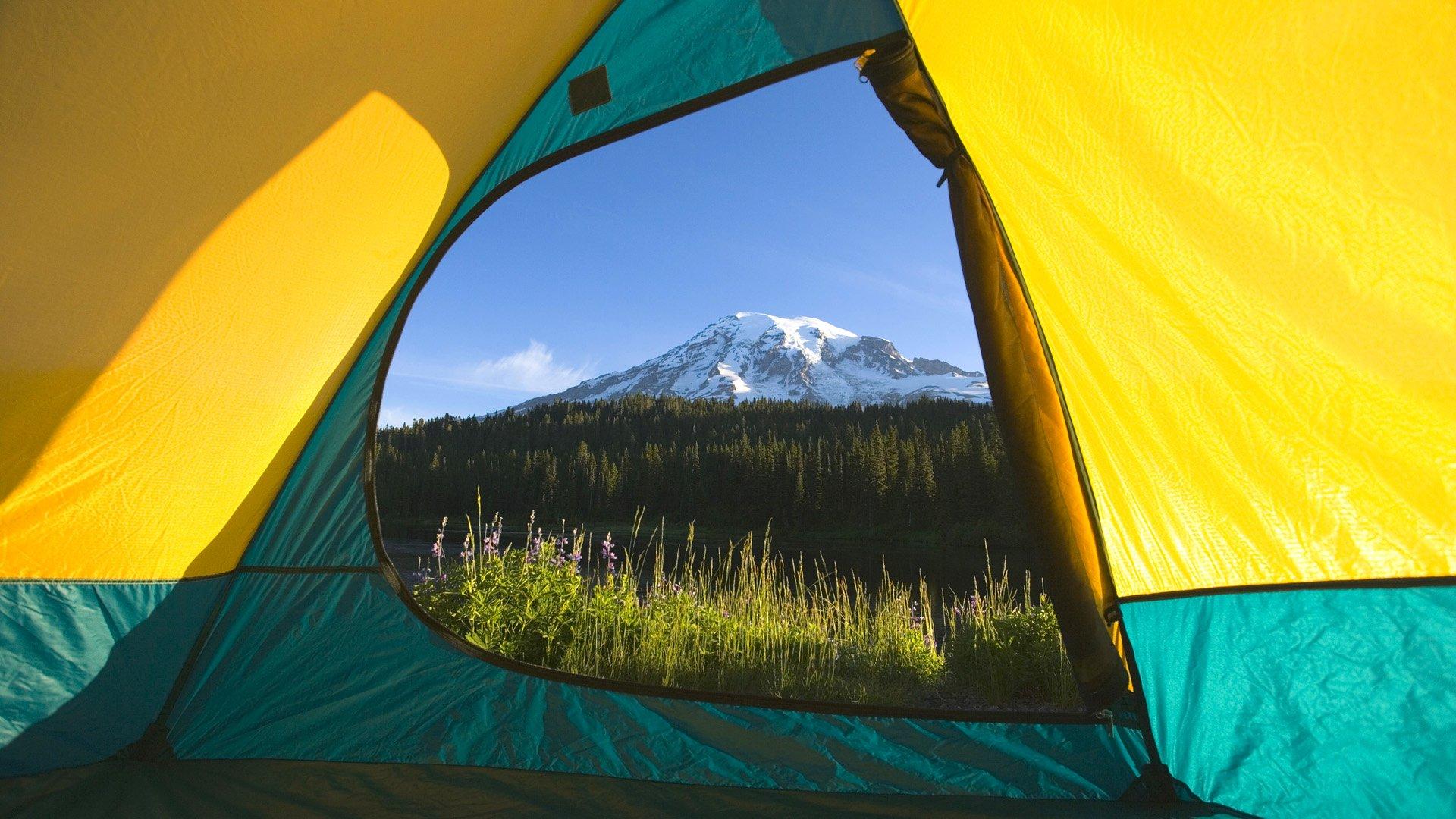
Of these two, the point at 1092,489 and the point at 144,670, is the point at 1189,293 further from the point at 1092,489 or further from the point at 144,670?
the point at 144,670

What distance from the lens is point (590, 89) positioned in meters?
2.03

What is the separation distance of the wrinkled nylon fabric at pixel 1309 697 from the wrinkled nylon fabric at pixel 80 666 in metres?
2.51

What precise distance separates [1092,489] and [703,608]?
8.78 feet

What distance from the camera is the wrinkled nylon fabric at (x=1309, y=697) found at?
4.18 ft

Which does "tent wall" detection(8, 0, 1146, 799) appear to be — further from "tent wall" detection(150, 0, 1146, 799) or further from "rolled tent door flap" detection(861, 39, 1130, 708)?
"rolled tent door flap" detection(861, 39, 1130, 708)

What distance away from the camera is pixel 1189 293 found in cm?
146

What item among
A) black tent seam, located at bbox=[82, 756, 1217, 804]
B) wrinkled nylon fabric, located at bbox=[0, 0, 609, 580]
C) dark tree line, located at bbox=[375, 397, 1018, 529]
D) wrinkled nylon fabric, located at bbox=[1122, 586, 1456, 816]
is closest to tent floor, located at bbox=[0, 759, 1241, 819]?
black tent seam, located at bbox=[82, 756, 1217, 804]

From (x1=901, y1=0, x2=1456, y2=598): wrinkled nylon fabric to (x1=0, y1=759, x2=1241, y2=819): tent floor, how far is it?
66 centimetres

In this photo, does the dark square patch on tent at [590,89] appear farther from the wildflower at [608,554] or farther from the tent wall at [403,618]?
the wildflower at [608,554]

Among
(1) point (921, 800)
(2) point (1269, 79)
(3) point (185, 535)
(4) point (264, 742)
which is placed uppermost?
(2) point (1269, 79)

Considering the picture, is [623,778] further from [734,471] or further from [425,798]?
[734,471]

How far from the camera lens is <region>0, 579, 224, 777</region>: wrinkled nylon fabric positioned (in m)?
1.75

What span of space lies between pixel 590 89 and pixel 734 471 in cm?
3570

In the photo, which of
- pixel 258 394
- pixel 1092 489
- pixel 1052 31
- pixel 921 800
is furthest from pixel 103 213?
pixel 1092 489
